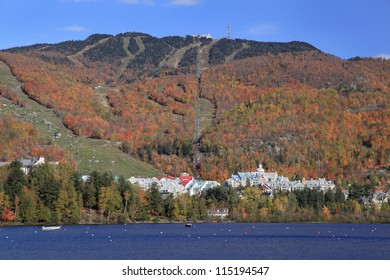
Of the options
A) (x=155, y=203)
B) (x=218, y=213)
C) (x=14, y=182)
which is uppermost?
(x=14, y=182)

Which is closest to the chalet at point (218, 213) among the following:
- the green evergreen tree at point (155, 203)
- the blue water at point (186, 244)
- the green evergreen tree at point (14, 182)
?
the green evergreen tree at point (155, 203)

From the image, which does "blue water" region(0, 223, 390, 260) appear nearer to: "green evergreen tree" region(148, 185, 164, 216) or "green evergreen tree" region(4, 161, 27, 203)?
"green evergreen tree" region(4, 161, 27, 203)

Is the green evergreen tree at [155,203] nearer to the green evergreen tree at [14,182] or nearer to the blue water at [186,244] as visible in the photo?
the blue water at [186,244]

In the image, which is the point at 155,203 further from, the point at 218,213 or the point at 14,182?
the point at 14,182

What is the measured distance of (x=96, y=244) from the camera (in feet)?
306

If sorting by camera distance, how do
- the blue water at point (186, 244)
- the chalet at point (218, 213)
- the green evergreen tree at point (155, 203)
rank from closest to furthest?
the blue water at point (186, 244), the green evergreen tree at point (155, 203), the chalet at point (218, 213)

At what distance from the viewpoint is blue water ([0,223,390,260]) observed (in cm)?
8088

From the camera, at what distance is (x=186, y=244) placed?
94.0 metres

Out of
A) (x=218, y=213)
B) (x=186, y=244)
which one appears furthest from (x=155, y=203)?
(x=186, y=244)

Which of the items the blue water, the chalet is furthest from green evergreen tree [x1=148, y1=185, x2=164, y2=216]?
the blue water

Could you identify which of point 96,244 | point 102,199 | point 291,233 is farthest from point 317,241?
point 102,199

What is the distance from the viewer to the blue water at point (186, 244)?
80875 millimetres
